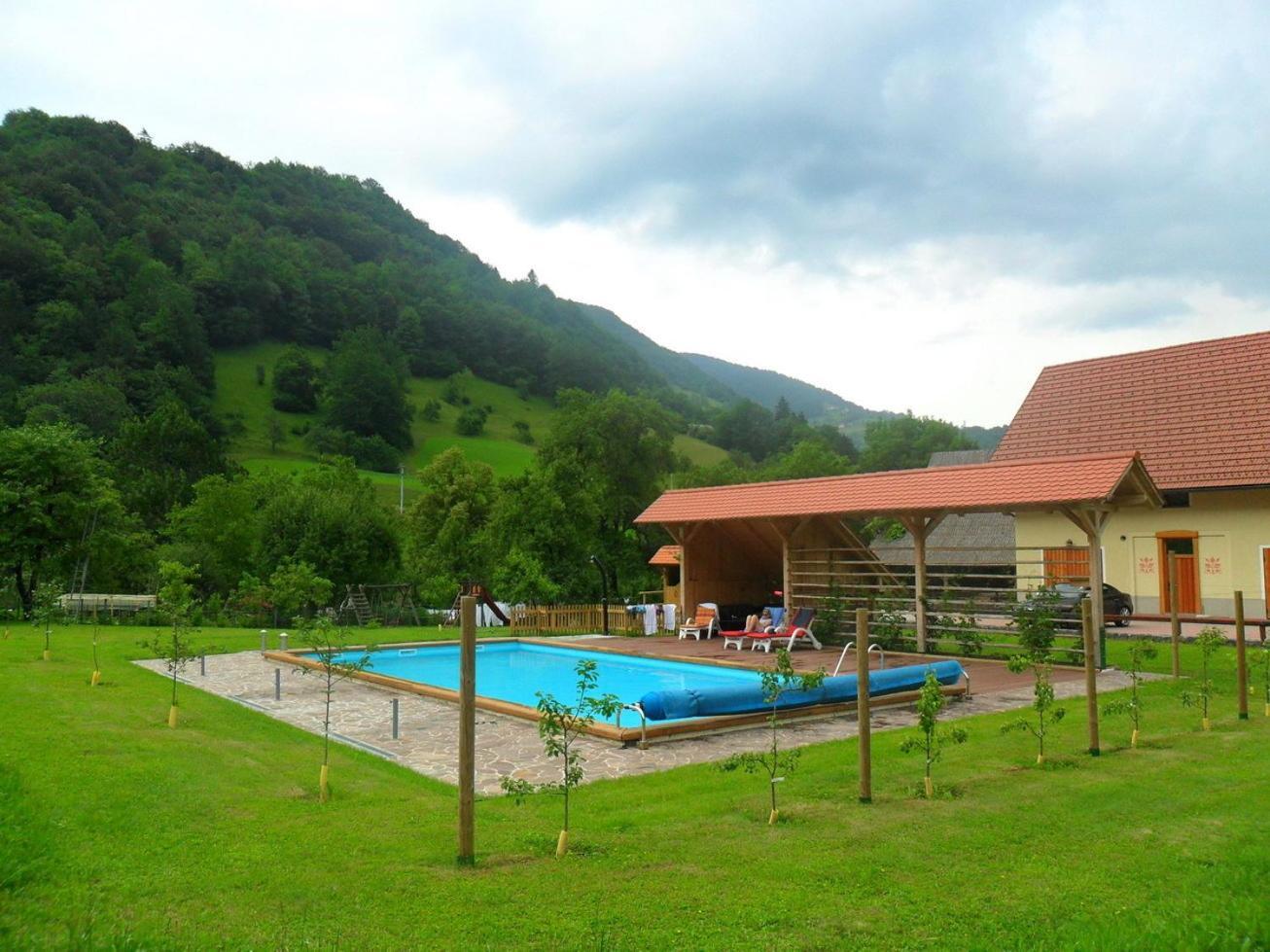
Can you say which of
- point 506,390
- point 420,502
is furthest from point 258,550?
point 506,390

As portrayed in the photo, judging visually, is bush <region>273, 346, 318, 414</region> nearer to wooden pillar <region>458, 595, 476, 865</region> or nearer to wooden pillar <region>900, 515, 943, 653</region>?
wooden pillar <region>900, 515, 943, 653</region>

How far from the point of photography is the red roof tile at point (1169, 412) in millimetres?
22625

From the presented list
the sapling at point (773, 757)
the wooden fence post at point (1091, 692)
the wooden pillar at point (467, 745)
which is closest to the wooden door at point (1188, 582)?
the wooden fence post at point (1091, 692)

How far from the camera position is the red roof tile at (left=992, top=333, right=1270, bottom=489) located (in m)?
22.6

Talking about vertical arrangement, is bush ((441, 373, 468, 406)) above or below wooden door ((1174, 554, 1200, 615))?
above

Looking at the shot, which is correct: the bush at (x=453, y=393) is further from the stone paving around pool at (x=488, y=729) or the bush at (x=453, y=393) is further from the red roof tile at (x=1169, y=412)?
the stone paving around pool at (x=488, y=729)

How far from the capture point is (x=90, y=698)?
10.2m

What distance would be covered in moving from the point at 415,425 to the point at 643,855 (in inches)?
2813

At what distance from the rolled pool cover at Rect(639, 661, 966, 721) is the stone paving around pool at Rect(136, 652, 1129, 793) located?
259mm

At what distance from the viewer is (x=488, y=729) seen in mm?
9961

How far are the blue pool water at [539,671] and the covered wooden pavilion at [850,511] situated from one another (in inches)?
129

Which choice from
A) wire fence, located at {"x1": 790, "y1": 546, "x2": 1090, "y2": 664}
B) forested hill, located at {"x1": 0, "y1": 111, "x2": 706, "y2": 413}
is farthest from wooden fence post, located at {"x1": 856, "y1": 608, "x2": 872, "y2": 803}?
forested hill, located at {"x1": 0, "y1": 111, "x2": 706, "y2": 413}

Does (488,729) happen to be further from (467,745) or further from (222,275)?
(222,275)

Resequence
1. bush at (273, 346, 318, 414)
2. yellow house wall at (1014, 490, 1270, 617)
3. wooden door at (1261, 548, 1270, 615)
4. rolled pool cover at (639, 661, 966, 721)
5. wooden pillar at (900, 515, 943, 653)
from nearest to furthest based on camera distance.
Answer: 1. rolled pool cover at (639, 661, 966, 721)
2. wooden pillar at (900, 515, 943, 653)
3. wooden door at (1261, 548, 1270, 615)
4. yellow house wall at (1014, 490, 1270, 617)
5. bush at (273, 346, 318, 414)
